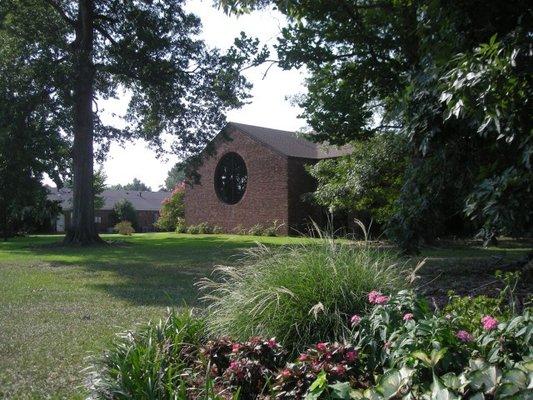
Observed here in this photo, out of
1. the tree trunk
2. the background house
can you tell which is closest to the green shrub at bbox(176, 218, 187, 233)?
the tree trunk

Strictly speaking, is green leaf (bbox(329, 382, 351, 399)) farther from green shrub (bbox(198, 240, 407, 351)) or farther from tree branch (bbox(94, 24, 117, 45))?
tree branch (bbox(94, 24, 117, 45))

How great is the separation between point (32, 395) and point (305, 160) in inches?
1146

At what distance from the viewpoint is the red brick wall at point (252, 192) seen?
32469mm

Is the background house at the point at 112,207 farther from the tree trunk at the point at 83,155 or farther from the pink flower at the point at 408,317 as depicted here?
the pink flower at the point at 408,317

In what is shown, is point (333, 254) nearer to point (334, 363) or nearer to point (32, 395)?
point (334, 363)

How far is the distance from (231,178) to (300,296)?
32823mm

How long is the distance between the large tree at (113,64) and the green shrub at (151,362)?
18744 millimetres

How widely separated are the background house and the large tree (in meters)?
28.0

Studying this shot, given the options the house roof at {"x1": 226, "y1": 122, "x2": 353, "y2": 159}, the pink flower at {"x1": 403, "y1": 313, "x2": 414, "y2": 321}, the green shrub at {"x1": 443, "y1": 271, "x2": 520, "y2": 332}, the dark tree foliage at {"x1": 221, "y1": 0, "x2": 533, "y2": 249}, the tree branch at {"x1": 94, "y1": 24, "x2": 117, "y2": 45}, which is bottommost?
the green shrub at {"x1": 443, "y1": 271, "x2": 520, "y2": 332}

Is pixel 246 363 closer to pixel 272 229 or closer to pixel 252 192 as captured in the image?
pixel 272 229

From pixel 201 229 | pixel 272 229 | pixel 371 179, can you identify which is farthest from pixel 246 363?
pixel 201 229

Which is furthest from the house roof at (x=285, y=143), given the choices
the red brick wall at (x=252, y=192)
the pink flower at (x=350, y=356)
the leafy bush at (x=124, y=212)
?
the pink flower at (x=350, y=356)

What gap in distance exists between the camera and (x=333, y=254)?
5.21 m

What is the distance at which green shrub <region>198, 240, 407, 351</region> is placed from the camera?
171 inches
